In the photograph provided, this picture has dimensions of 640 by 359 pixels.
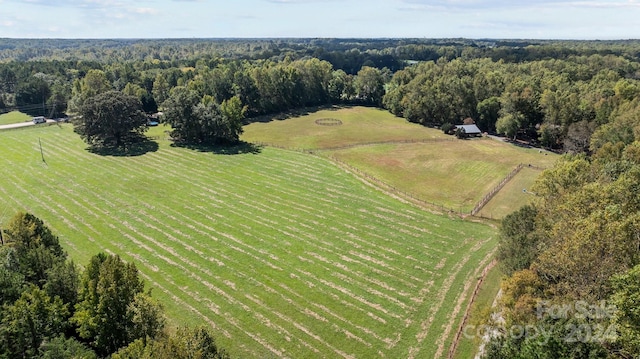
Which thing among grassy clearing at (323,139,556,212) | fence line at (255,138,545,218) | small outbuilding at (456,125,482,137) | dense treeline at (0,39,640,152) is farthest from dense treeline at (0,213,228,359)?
small outbuilding at (456,125,482,137)

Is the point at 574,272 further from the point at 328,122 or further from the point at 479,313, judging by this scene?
the point at 328,122

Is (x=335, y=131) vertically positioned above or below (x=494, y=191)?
above

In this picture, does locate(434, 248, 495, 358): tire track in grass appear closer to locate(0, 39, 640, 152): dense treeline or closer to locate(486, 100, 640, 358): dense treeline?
locate(486, 100, 640, 358): dense treeline

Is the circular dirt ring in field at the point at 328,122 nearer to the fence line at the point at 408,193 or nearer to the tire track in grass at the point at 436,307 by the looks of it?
the fence line at the point at 408,193

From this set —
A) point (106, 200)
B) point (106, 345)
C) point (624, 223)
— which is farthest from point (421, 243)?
point (106, 200)

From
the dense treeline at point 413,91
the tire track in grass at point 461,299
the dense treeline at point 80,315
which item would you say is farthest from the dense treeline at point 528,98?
the dense treeline at point 80,315

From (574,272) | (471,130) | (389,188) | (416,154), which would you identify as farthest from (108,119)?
(471,130)

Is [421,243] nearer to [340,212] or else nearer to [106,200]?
[340,212]

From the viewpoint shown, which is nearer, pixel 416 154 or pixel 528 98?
pixel 416 154
